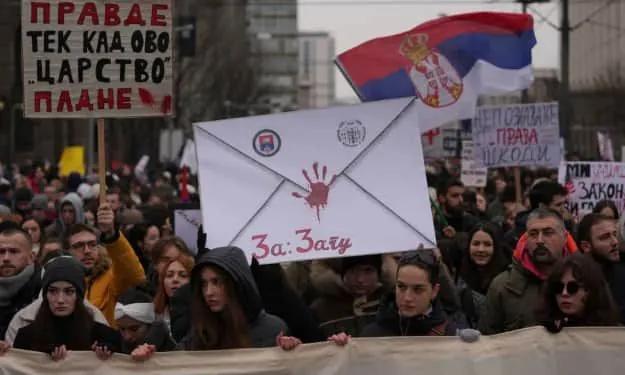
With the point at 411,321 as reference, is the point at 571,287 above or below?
above

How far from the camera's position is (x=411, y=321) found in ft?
21.7

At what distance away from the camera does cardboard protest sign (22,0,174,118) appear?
27.8 ft

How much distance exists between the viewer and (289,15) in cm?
19088

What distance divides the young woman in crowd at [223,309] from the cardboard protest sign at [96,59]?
2.41m

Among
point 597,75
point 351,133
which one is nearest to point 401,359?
point 351,133

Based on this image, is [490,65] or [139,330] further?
[490,65]

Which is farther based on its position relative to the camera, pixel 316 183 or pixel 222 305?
pixel 316 183

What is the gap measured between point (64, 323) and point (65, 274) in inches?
8.6

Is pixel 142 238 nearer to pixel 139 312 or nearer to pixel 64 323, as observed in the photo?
pixel 139 312

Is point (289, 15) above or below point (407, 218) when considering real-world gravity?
above

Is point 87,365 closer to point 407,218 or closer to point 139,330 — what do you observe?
point 139,330

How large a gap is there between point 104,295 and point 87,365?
2.25 metres

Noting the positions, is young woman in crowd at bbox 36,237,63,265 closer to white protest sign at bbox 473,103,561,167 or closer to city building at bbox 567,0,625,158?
white protest sign at bbox 473,103,561,167

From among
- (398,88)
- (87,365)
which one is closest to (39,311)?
(87,365)
